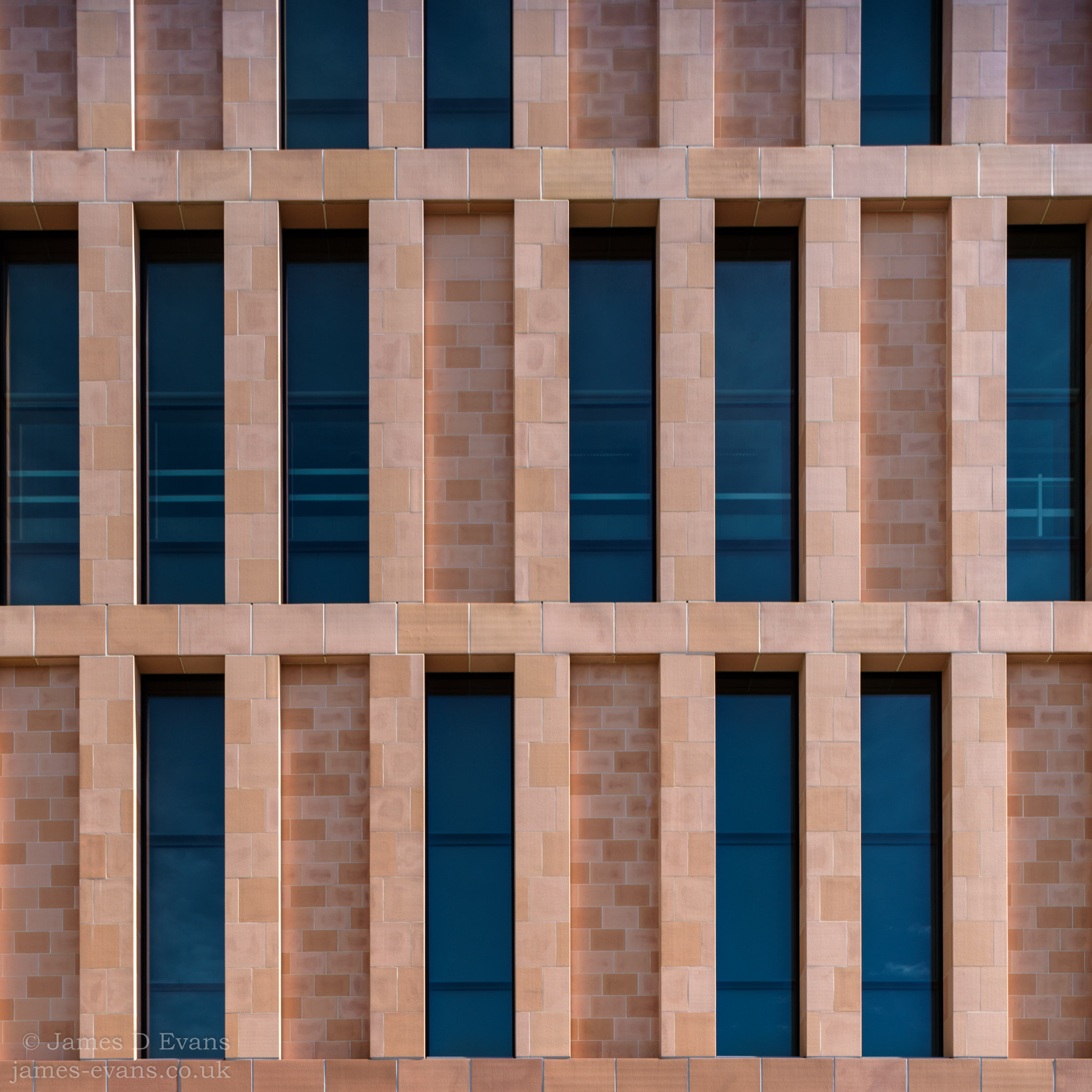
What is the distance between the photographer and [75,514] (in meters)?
16.1

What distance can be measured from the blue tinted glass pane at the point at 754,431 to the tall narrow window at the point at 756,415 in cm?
1

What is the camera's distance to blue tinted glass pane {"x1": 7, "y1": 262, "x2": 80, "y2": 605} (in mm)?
16125

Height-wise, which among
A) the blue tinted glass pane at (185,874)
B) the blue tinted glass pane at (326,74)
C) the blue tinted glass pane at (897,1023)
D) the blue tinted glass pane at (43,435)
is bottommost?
the blue tinted glass pane at (897,1023)

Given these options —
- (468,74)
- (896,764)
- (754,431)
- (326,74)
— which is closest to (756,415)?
(754,431)

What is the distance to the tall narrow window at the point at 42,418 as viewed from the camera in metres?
16.1

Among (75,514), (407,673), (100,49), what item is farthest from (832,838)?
(100,49)

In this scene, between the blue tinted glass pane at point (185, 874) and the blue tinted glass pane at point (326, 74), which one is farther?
the blue tinted glass pane at point (326, 74)

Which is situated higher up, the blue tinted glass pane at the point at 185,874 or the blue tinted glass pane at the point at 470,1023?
the blue tinted glass pane at the point at 185,874

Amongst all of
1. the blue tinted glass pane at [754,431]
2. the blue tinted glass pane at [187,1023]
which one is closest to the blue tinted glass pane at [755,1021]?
the blue tinted glass pane at [754,431]

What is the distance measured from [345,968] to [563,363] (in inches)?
338

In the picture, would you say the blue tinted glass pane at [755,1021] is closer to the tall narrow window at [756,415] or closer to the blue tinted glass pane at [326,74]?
the tall narrow window at [756,415]

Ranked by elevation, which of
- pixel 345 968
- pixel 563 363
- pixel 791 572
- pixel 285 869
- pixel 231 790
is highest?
pixel 563 363

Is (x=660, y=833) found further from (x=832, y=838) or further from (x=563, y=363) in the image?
(x=563, y=363)

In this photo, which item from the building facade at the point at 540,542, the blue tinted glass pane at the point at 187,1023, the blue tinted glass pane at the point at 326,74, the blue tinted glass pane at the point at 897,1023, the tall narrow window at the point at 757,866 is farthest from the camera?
the blue tinted glass pane at the point at 326,74
